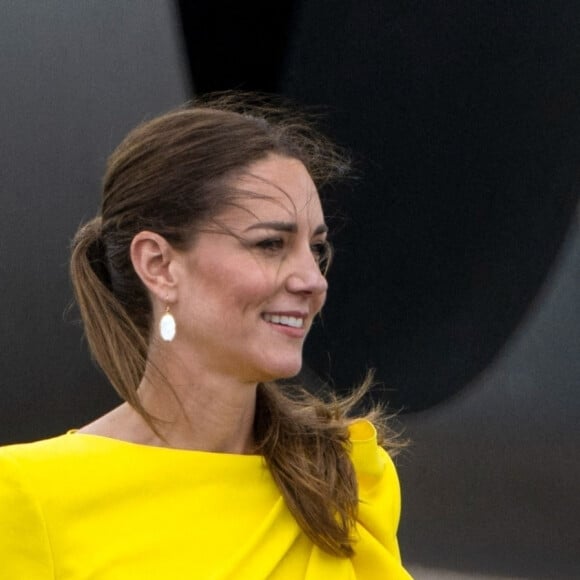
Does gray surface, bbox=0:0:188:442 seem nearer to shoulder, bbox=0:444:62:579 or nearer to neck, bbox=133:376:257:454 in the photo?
neck, bbox=133:376:257:454

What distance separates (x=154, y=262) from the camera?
5.29 feet

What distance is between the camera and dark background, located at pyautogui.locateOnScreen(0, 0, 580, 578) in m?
2.48

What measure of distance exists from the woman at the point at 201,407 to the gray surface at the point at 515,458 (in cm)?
102

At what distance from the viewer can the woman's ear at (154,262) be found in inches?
62.7

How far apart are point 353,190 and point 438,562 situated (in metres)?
0.76

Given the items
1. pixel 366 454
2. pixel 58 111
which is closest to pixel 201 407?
pixel 366 454

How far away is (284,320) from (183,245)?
0.47 feet

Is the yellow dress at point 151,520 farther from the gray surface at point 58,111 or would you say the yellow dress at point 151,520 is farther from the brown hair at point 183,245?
the gray surface at point 58,111

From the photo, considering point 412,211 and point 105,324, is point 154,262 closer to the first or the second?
point 105,324

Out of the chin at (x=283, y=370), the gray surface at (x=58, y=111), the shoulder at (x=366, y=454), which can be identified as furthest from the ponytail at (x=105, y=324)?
the gray surface at (x=58, y=111)

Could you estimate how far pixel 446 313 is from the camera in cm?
288

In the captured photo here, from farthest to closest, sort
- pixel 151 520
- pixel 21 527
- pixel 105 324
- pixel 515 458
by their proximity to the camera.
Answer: pixel 515 458
pixel 105 324
pixel 151 520
pixel 21 527

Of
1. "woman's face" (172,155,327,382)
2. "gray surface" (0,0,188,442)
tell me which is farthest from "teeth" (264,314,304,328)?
"gray surface" (0,0,188,442)

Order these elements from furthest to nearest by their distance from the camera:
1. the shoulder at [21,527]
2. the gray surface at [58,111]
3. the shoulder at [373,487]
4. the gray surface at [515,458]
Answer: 1. the gray surface at [515,458]
2. the gray surface at [58,111]
3. the shoulder at [373,487]
4. the shoulder at [21,527]
